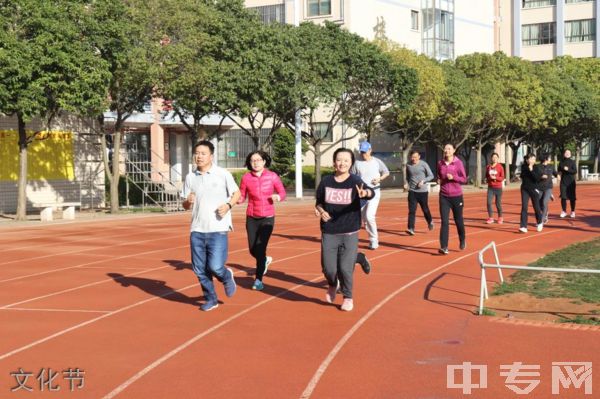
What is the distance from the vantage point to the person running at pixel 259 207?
11531 millimetres

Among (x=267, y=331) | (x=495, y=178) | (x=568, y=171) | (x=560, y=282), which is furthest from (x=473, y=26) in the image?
(x=267, y=331)

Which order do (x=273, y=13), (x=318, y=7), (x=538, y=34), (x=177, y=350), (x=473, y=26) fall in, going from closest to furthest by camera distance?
(x=177, y=350) < (x=318, y=7) < (x=273, y=13) < (x=473, y=26) < (x=538, y=34)

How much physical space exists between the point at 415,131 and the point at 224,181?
39653mm

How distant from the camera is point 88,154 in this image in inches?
1336

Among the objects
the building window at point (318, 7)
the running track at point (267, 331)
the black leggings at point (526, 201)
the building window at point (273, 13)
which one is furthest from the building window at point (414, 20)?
the running track at point (267, 331)

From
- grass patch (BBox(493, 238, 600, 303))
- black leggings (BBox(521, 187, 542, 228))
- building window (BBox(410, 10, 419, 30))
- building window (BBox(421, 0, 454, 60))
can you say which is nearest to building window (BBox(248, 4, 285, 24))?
building window (BBox(410, 10, 419, 30))

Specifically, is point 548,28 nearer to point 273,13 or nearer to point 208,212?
point 273,13

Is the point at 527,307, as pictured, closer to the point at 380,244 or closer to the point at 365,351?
the point at 365,351

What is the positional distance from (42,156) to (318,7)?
92.9ft

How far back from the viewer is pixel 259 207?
11.6 metres

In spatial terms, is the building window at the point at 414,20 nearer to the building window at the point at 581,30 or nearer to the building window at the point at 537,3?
the building window at the point at 581,30

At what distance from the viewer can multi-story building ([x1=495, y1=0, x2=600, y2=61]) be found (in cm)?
7988

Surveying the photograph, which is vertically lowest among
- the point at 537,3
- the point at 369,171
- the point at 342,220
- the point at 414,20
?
the point at 342,220

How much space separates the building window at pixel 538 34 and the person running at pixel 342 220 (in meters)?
77.4
